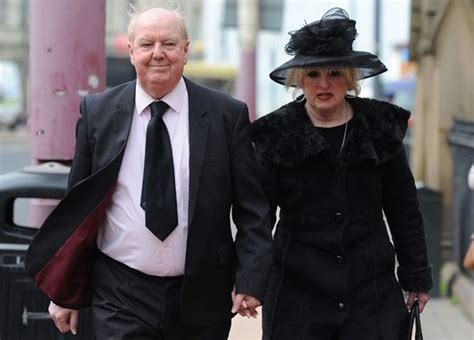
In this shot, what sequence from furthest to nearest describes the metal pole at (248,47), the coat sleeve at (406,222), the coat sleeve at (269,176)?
the metal pole at (248,47) → the coat sleeve at (406,222) → the coat sleeve at (269,176)

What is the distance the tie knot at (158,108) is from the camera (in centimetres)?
359

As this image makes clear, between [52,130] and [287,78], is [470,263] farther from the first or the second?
[52,130]

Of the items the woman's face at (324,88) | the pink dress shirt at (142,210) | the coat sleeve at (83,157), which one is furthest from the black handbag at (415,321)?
the coat sleeve at (83,157)

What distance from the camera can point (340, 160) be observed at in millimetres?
3822

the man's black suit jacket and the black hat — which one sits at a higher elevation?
the black hat

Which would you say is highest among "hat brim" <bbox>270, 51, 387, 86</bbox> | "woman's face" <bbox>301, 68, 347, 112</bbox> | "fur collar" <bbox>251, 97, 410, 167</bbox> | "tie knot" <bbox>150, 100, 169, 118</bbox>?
"hat brim" <bbox>270, 51, 387, 86</bbox>

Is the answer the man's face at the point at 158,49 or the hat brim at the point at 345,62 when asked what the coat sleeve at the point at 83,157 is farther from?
the hat brim at the point at 345,62

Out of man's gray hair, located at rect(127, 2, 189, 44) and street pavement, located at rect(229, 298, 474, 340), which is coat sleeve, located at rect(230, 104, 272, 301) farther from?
street pavement, located at rect(229, 298, 474, 340)

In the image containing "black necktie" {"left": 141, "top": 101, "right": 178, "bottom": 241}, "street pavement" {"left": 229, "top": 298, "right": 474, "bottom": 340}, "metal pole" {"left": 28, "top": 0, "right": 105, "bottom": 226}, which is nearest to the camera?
"black necktie" {"left": 141, "top": 101, "right": 178, "bottom": 241}

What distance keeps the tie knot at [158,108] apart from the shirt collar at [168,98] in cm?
1

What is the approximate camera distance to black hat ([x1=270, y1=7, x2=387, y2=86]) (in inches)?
149

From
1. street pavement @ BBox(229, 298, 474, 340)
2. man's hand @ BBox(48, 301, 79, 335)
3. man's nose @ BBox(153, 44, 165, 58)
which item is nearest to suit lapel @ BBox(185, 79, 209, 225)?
man's nose @ BBox(153, 44, 165, 58)

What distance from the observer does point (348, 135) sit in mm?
3873

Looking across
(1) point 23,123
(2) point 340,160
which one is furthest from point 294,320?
(1) point 23,123
